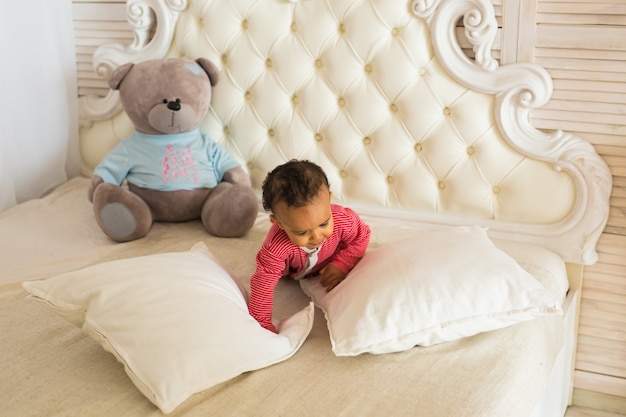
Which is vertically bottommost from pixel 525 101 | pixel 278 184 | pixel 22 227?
pixel 22 227

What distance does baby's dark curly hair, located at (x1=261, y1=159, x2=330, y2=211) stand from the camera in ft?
5.22

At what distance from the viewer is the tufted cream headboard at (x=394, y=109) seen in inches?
80.4

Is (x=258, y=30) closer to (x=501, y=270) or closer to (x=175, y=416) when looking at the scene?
(x=501, y=270)

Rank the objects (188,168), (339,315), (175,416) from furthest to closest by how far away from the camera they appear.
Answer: (188,168) → (339,315) → (175,416)

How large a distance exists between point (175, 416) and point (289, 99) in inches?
48.9

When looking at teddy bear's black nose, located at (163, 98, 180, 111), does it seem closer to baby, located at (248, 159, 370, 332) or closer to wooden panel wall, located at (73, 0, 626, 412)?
baby, located at (248, 159, 370, 332)

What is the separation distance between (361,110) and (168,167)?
0.62 metres

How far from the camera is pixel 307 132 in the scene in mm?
2334

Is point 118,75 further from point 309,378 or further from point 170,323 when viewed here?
point 309,378

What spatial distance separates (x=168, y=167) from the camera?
7.53 feet

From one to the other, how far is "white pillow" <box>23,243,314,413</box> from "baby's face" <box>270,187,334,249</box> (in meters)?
0.16

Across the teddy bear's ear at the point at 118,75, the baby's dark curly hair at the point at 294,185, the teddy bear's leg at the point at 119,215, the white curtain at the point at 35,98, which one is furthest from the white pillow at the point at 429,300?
the white curtain at the point at 35,98

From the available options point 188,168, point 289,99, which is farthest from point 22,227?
point 289,99

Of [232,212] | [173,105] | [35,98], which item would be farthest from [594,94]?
[35,98]
